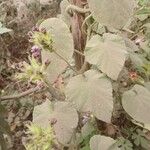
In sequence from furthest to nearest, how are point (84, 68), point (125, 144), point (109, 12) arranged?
point (125, 144) → point (84, 68) → point (109, 12)

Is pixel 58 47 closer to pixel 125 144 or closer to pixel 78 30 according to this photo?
pixel 78 30

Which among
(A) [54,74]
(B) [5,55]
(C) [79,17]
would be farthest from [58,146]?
(B) [5,55]

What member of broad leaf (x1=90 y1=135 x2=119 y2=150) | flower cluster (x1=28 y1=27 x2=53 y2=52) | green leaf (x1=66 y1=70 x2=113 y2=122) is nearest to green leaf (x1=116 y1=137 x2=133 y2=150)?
broad leaf (x1=90 y1=135 x2=119 y2=150)

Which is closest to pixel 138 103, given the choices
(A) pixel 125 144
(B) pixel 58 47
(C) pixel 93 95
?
(C) pixel 93 95

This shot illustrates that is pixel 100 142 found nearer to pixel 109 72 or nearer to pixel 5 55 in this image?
pixel 109 72

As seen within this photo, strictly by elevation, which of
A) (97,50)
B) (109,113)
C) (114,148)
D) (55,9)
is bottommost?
(55,9)

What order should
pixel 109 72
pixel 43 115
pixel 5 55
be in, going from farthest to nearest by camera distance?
1. pixel 5 55
2. pixel 43 115
3. pixel 109 72
